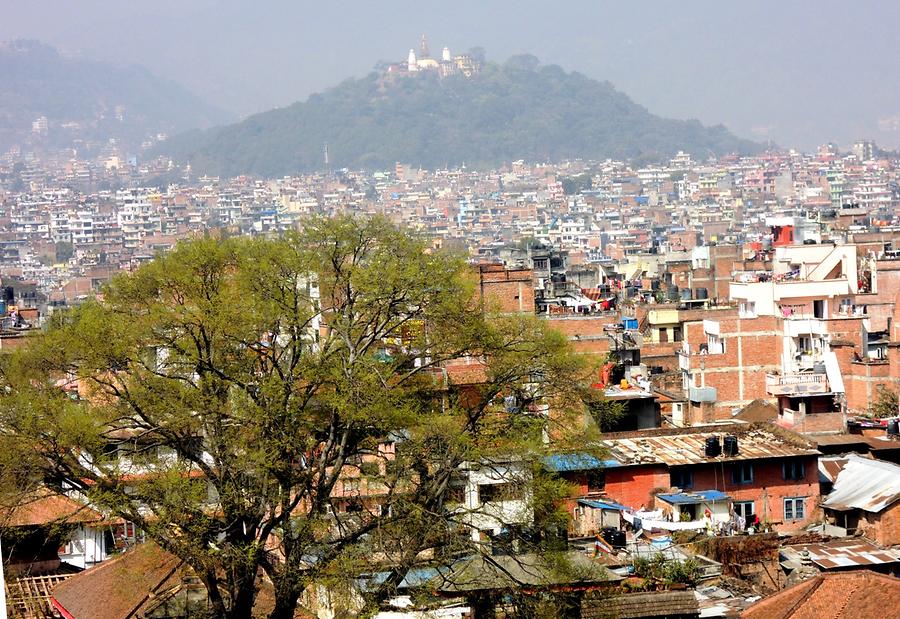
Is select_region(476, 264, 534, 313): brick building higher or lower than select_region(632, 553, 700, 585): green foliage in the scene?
higher

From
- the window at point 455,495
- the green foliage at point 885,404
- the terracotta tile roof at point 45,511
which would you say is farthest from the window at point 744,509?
the terracotta tile roof at point 45,511

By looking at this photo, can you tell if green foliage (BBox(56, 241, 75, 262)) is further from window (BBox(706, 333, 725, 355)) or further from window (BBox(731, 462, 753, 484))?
window (BBox(731, 462, 753, 484))

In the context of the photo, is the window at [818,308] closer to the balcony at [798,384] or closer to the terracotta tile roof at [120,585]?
the balcony at [798,384]

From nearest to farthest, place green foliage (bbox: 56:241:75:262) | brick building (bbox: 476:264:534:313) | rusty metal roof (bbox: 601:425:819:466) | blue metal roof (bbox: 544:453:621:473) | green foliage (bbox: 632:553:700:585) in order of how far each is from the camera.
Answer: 1. blue metal roof (bbox: 544:453:621:473)
2. green foliage (bbox: 632:553:700:585)
3. rusty metal roof (bbox: 601:425:819:466)
4. brick building (bbox: 476:264:534:313)
5. green foliage (bbox: 56:241:75:262)

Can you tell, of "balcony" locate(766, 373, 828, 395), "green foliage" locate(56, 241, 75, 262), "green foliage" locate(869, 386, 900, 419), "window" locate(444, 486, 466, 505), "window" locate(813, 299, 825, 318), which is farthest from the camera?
"green foliage" locate(56, 241, 75, 262)

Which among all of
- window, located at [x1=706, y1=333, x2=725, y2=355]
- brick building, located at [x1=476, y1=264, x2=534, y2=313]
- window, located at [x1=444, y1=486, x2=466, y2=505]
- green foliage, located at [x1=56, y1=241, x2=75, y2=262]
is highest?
brick building, located at [x1=476, y1=264, x2=534, y2=313]

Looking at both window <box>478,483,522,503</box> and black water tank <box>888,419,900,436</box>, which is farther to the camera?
black water tank <box>888,419,900,436</box>

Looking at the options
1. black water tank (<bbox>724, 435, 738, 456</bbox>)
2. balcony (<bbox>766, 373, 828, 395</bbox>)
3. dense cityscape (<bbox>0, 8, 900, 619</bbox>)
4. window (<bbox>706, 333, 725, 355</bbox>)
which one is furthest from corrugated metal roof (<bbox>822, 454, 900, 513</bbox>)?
window (<bbox>706, 333, 725, 355</bbox>)
